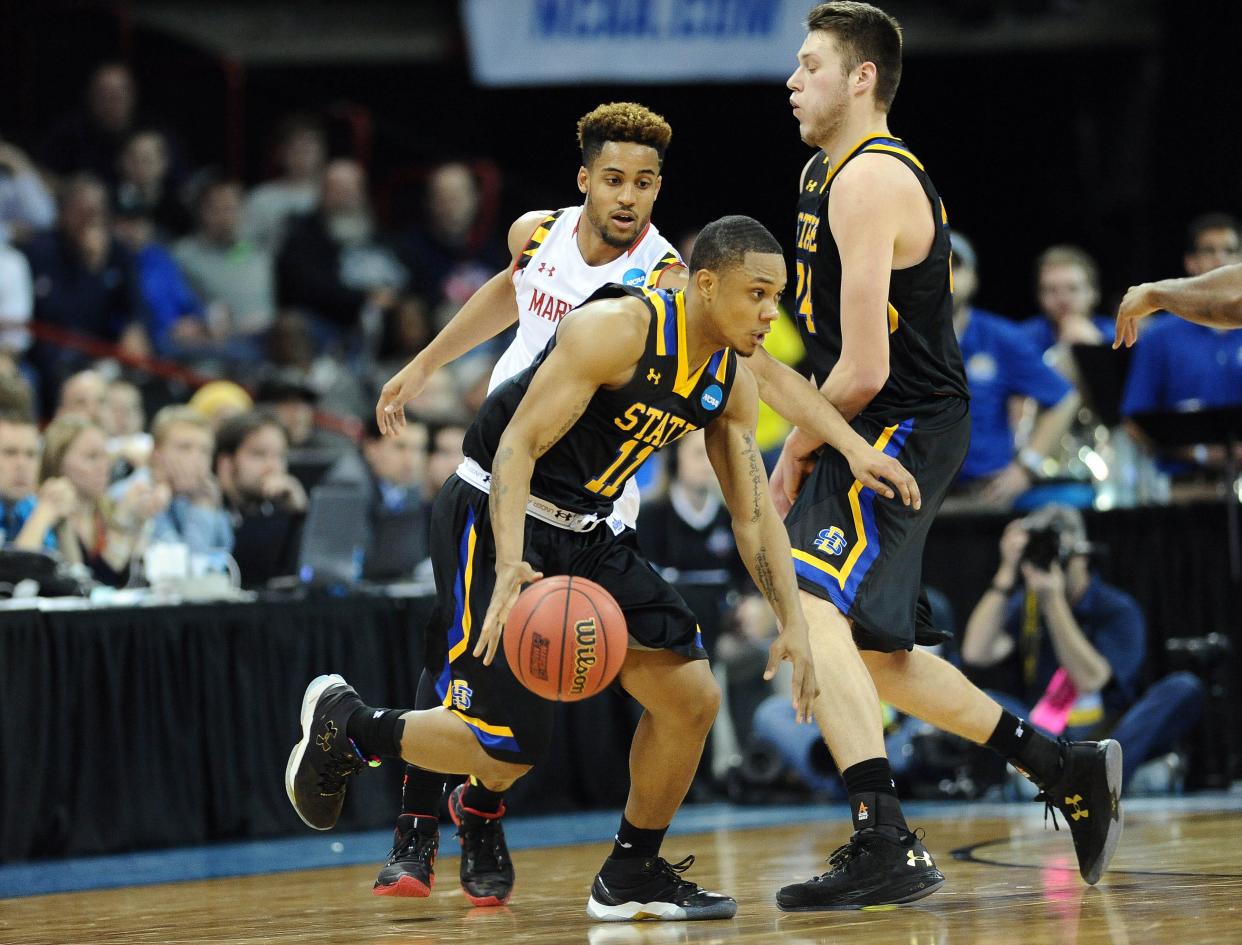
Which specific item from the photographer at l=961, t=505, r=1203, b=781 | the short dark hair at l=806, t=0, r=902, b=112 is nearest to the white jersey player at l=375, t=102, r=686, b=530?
the short dark hair at l=806, t=0, r=902, b=112

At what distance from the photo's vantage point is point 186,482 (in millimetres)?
8219

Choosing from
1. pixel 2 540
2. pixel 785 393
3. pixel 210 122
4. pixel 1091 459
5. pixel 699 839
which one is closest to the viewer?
pixel 785 393

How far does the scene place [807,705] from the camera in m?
4.57

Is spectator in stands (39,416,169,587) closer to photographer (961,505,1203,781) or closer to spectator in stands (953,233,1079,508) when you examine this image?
photographer (961,505,1203,781)

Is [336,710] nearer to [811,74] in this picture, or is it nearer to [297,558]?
[811,74]

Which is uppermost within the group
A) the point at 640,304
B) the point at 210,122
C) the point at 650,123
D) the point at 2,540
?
the point at 210,122

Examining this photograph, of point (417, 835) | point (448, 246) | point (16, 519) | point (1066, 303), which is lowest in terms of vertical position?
point (417, 835)

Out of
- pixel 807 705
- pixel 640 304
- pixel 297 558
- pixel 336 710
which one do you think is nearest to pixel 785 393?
pixel 640 304

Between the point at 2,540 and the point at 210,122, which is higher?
the point at 210,122

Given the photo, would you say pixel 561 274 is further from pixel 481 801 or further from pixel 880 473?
pixel 481 801

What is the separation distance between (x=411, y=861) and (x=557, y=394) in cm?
169

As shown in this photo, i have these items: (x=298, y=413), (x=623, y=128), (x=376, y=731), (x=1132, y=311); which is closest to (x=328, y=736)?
(x=376, y=731)

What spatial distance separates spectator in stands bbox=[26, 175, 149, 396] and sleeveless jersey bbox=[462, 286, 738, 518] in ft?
24.1

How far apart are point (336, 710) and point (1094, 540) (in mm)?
4631
